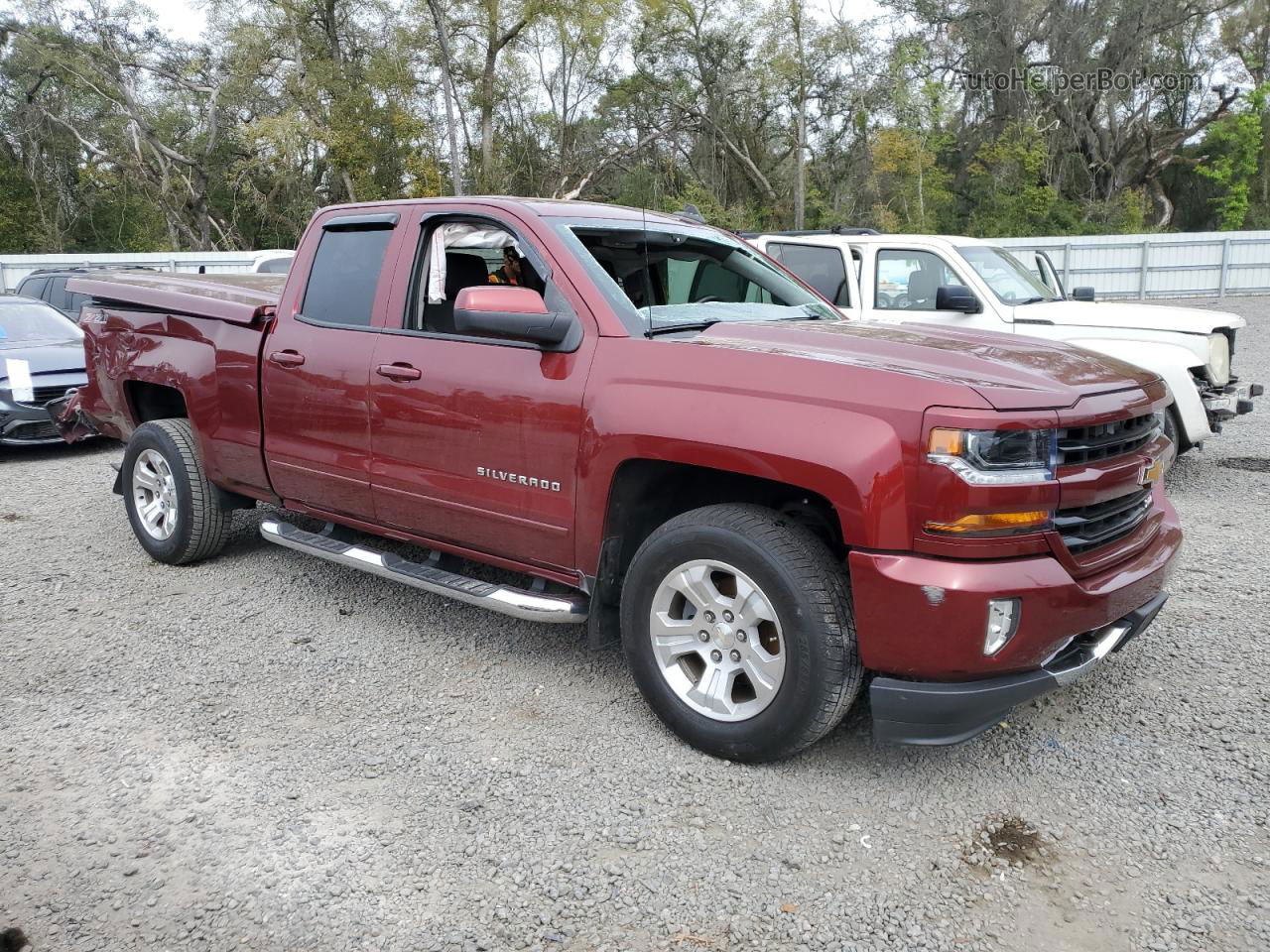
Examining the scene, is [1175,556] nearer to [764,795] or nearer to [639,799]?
[764,795]

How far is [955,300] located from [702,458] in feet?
15.7

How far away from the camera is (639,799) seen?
125 inches

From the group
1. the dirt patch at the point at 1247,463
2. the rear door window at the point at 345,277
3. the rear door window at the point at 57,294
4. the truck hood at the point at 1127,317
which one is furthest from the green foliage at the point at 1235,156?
the rear door window at the point at 345,277

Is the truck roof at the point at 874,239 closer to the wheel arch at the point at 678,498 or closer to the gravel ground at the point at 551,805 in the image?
the gravel ground at the point at 551,805

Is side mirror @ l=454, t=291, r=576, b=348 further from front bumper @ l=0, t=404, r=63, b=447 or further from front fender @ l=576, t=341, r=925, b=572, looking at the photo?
front bumper @ l=0, t=404, r=63, b=447

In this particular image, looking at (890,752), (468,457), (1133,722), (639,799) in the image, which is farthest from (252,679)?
(1133,722)

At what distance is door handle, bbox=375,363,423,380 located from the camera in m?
4.07

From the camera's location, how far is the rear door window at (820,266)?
8125 mm

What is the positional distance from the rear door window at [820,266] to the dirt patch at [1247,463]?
10.8ft

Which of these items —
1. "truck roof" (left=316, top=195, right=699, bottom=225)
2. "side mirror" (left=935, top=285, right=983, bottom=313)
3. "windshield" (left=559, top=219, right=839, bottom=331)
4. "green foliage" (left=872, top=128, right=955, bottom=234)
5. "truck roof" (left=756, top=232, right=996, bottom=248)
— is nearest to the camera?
"windshield" (left=559, top=219, right=839, bottom=331)

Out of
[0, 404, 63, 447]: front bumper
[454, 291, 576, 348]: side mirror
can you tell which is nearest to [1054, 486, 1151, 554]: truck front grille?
[454, 291, 576, 348]: side mirror

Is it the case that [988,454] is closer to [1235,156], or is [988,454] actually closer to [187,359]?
[187,359]

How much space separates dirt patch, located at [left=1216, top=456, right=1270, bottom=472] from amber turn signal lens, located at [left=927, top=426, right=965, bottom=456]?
20.0 ft

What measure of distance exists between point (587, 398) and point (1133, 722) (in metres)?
2.37
